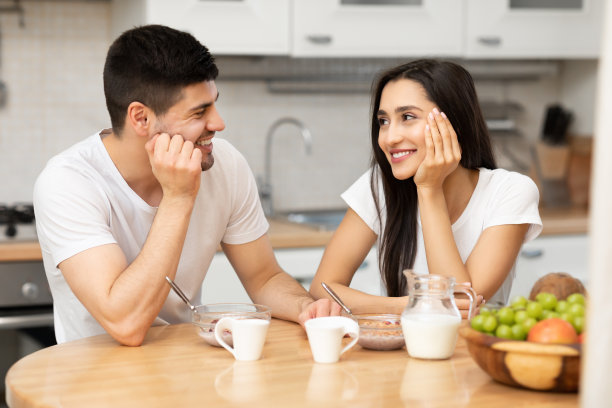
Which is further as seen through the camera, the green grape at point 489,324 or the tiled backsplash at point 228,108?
the tiled backsplash at point 228,108

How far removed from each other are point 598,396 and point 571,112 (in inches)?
138

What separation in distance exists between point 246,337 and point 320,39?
203 cm

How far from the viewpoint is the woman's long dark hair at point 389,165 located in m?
2.09

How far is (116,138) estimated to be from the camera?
1.94 meters

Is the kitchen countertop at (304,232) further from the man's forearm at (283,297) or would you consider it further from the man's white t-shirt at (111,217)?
the man's forearm at (283,297)

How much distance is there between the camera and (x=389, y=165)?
2215 millimetres

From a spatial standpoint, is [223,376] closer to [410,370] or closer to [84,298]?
[410,370]

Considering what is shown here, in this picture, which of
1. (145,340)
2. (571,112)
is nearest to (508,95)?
(571,112)

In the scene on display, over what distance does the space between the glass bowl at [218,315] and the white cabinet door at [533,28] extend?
2174 mm

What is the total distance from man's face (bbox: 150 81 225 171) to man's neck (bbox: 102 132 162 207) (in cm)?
7

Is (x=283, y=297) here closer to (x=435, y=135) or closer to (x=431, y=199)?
(x=431, y=199)

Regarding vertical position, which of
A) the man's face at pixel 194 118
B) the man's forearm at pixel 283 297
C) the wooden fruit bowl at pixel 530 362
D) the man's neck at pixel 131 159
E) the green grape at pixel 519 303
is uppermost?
the man's face at pixel 194 118

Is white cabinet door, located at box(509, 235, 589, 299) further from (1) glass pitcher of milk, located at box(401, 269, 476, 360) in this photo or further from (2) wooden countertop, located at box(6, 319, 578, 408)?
(1) glass pitcher of milk, located at box(401, 269, 476, 360)

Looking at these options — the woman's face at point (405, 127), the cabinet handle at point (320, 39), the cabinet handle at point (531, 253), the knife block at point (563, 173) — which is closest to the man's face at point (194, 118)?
the woman's face at point (405, 127)
